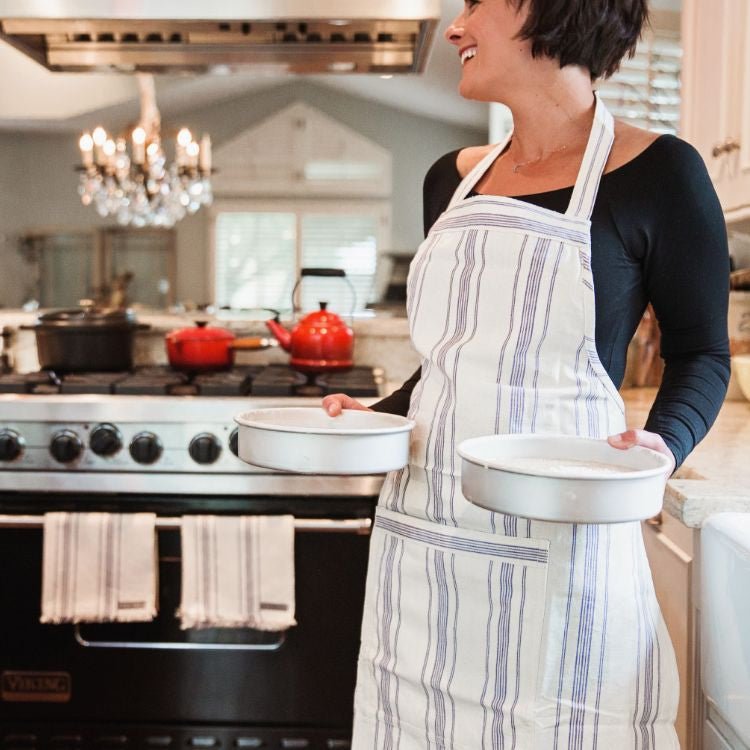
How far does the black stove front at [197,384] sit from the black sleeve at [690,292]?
0.86 meters

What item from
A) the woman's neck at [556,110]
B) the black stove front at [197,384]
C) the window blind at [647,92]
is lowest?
the black stove front at [197,384]

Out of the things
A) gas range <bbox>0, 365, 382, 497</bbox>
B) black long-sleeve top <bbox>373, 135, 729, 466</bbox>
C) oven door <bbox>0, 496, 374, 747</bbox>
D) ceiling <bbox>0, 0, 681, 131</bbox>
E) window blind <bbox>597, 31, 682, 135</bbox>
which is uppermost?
ceiling <bbox>0, 0, 681, 131</bbox>

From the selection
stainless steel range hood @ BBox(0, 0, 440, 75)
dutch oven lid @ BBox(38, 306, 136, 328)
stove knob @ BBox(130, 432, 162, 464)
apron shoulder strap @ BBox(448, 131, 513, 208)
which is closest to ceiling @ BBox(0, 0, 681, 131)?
stainless steel range hood @ BBox(0, 0, 440, 75)

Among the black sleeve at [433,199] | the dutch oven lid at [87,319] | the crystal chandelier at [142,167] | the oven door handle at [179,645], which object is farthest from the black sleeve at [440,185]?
the crystal chandelier at [142,167]

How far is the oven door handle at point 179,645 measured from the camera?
5.59 ft

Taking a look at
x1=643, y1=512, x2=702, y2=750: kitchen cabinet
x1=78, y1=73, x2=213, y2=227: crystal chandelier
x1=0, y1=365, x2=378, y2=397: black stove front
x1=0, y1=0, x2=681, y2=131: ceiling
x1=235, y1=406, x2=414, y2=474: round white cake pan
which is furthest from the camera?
Result: x1=0, y1=0, x2=681, y2=131: ceiling

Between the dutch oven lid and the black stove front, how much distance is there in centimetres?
13

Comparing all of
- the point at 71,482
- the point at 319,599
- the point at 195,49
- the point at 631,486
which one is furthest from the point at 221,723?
the point at 195,49

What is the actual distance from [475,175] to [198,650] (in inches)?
43.8

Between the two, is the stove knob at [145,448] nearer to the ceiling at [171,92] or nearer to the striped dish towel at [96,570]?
the striped dish towel at [96,570]

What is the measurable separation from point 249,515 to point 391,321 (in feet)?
2.40

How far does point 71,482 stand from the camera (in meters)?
1.71

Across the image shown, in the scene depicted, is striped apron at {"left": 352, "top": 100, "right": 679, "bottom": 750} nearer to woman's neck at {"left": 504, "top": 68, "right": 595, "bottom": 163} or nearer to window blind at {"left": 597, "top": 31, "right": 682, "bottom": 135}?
woman's neck at {"left": 504, "top": 68, "right": 595, "bottom": 163}

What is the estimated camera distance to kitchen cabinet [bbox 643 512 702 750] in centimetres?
116
